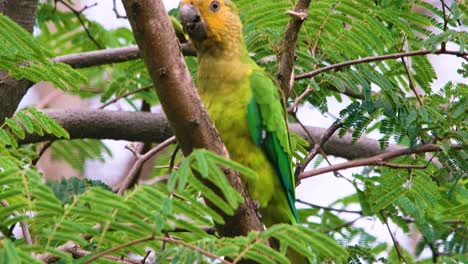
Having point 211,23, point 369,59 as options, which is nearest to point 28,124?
point 211,23

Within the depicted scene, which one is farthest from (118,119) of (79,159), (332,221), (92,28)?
(332,221)

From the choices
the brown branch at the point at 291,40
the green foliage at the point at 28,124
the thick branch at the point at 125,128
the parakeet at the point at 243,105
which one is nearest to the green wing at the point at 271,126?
the parakeet at the point at 243,105

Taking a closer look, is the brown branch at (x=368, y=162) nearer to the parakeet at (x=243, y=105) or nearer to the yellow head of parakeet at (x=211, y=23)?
the parakeet at (x=243, y=105)

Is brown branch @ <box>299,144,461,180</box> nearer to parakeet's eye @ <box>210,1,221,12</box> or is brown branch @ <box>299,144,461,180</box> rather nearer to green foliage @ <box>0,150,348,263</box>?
parakeet's eye @ <box>210,1,221,12</box>

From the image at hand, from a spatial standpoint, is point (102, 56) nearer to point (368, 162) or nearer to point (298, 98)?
point (298, 98)

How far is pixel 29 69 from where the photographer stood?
152 inches

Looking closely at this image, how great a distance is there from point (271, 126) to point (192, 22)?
64cm

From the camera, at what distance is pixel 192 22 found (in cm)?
391

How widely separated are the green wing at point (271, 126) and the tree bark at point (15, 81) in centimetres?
155

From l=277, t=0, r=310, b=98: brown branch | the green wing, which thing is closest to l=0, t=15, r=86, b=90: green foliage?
the green wing

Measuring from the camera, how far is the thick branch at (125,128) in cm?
521

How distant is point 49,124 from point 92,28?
7.96 feet

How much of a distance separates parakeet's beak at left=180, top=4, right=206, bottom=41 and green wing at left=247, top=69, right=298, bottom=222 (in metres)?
0.33

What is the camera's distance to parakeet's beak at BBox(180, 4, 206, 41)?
3871mm
